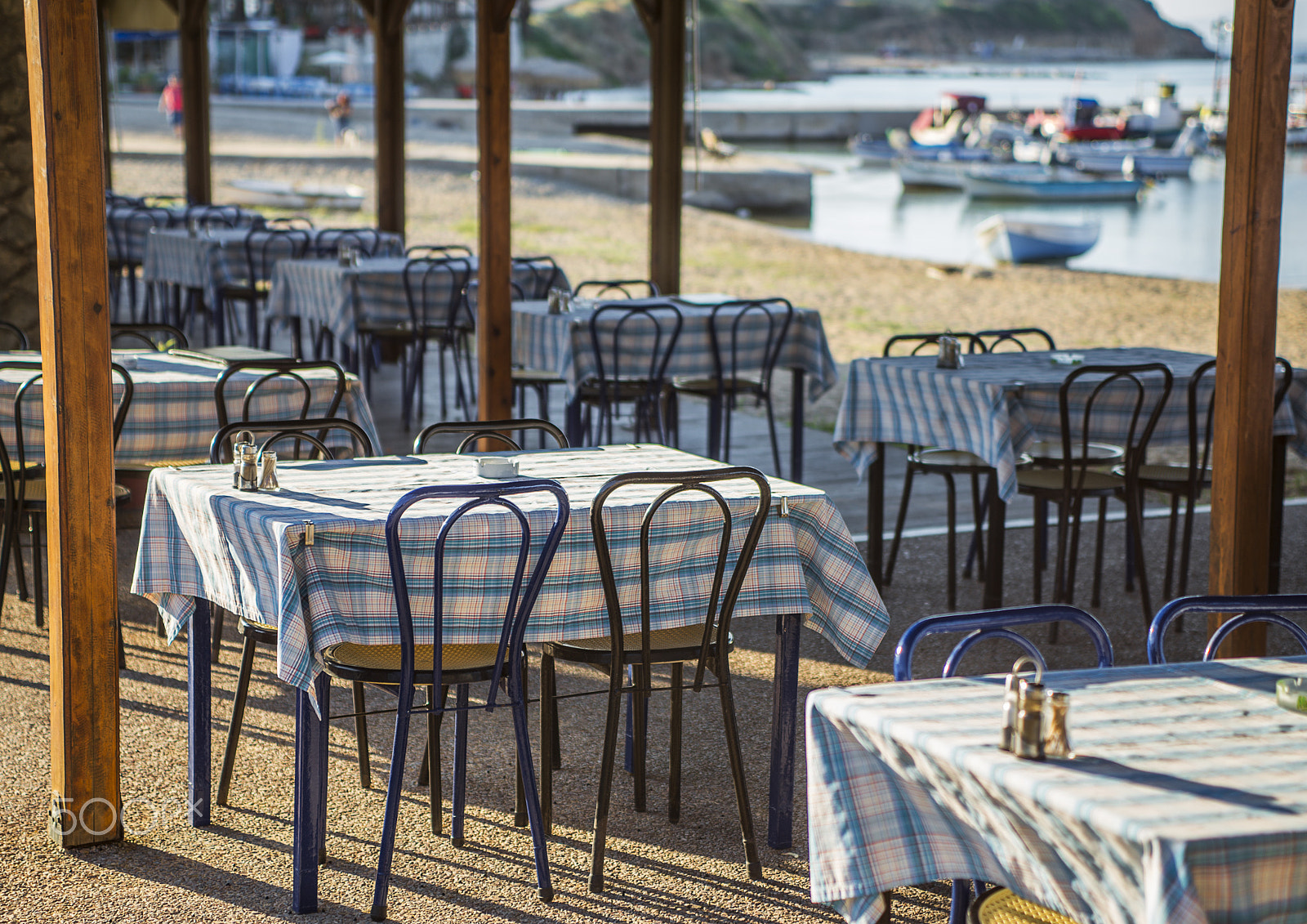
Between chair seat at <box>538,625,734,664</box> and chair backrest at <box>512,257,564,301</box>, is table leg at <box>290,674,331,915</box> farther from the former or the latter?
A: chair backrest at <box>512,257,564,301</box>

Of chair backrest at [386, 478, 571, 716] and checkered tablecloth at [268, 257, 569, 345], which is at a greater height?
checkered tablecloth at [268, 257, 569, 345]

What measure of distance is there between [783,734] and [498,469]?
2.61 feet

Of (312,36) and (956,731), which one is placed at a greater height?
(312,36)

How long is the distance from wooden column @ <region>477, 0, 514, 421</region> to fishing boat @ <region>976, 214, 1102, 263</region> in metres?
19.2

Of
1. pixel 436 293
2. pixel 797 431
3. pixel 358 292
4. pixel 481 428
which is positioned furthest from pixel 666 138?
pixel 481 428

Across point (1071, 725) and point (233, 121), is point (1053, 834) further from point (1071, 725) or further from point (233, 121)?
point (233, 121)

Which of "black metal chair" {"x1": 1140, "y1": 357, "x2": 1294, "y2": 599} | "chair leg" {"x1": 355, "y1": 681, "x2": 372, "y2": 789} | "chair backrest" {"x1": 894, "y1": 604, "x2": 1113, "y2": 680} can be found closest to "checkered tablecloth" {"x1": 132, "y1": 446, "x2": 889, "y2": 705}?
"chair leg" {"x1": 355, "y1": 681, "x2": 372, "y2": 789}

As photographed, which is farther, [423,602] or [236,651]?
[236,651]

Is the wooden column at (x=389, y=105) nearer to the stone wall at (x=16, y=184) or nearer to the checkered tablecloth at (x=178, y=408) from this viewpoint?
the stone wall at (x=16, y=184)

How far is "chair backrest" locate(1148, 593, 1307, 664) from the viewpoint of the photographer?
2.46m

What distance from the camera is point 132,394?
15.4 ft

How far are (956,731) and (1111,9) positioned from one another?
140 metres

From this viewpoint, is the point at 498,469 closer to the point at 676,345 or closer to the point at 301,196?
the point at 676,345

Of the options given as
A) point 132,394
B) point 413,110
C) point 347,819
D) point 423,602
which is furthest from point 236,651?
point 413,110
